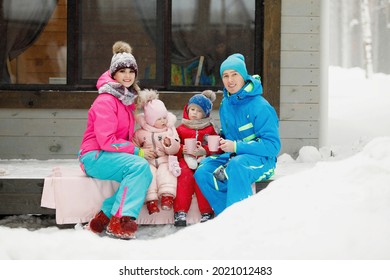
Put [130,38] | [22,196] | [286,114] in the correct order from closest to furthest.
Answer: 1. [22,196]
2. [286,114]
3. [130,38]

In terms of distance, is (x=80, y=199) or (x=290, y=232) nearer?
(x=290, y=232)

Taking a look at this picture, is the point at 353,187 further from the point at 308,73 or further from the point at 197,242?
the point at 308,73

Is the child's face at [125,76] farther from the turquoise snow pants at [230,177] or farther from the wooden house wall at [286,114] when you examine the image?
the wooden house wall at [286,114]

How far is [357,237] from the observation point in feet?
12.1

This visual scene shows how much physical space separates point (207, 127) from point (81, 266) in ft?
7.60

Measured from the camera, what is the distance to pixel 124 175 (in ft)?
17.4

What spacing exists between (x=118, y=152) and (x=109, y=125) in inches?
8.8

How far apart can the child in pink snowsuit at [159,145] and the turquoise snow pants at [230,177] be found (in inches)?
8.9

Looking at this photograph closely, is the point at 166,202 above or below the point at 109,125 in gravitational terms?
below

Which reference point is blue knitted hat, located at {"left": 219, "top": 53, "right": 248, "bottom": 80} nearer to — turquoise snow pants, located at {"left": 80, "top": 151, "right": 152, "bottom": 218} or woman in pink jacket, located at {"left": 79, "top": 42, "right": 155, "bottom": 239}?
woman in pink jacket, located at {"left": 79, "top": 42, "right": 155, "bottom": 239}

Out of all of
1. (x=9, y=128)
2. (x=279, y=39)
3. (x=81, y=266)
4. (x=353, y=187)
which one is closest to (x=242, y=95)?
(x=353, y=187)

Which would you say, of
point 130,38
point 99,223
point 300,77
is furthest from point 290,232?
point 130,38

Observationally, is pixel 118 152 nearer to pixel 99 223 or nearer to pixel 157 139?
→ pixel 157 139

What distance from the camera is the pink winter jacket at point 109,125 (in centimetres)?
526
